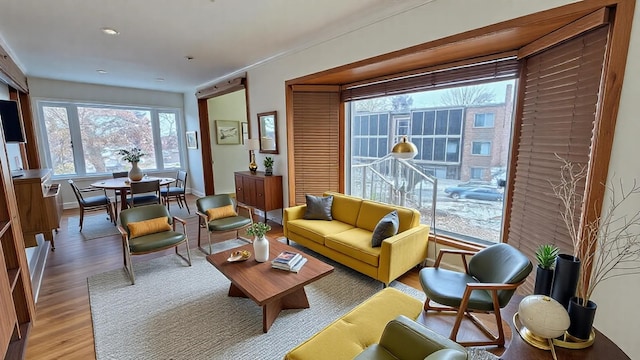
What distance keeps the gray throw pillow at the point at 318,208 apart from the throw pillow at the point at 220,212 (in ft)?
3.42

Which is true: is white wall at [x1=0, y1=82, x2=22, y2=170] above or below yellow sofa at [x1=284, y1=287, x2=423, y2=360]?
above

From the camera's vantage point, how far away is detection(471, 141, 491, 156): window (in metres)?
2.88

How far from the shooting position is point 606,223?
5.54 feet

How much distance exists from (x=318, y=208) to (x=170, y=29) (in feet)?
8.89

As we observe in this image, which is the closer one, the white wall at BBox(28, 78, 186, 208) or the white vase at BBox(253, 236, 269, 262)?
the white vase at BBox(253, 236, 269, 262)

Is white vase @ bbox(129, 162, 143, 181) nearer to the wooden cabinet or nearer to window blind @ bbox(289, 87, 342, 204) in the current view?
the wooden cabinet

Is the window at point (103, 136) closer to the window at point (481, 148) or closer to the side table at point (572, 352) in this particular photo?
the window at point (481, 148)

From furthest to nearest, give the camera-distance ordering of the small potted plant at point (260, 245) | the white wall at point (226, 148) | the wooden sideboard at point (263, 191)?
the white wall at point (226, 148) → the wooden sideboard at point (263, 191) → the small potted plant at point (260, 245)

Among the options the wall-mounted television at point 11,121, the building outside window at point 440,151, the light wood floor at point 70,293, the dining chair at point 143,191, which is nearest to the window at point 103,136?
the light wood floor at point 70,293

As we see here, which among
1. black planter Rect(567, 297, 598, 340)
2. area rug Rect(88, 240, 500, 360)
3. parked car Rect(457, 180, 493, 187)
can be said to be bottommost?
area rug Rect(88, 240, 500, 360)

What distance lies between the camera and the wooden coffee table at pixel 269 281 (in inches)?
82.0

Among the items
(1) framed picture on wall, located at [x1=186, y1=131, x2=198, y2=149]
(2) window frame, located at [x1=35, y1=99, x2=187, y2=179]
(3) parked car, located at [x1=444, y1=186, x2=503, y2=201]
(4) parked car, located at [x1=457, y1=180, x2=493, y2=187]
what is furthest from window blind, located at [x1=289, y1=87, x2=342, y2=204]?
(2) window frame, located at [x1=35, y1=99, x2=187, y2=179]

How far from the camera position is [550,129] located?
7.05 feet

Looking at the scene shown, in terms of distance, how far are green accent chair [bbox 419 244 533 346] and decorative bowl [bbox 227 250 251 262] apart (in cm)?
156
